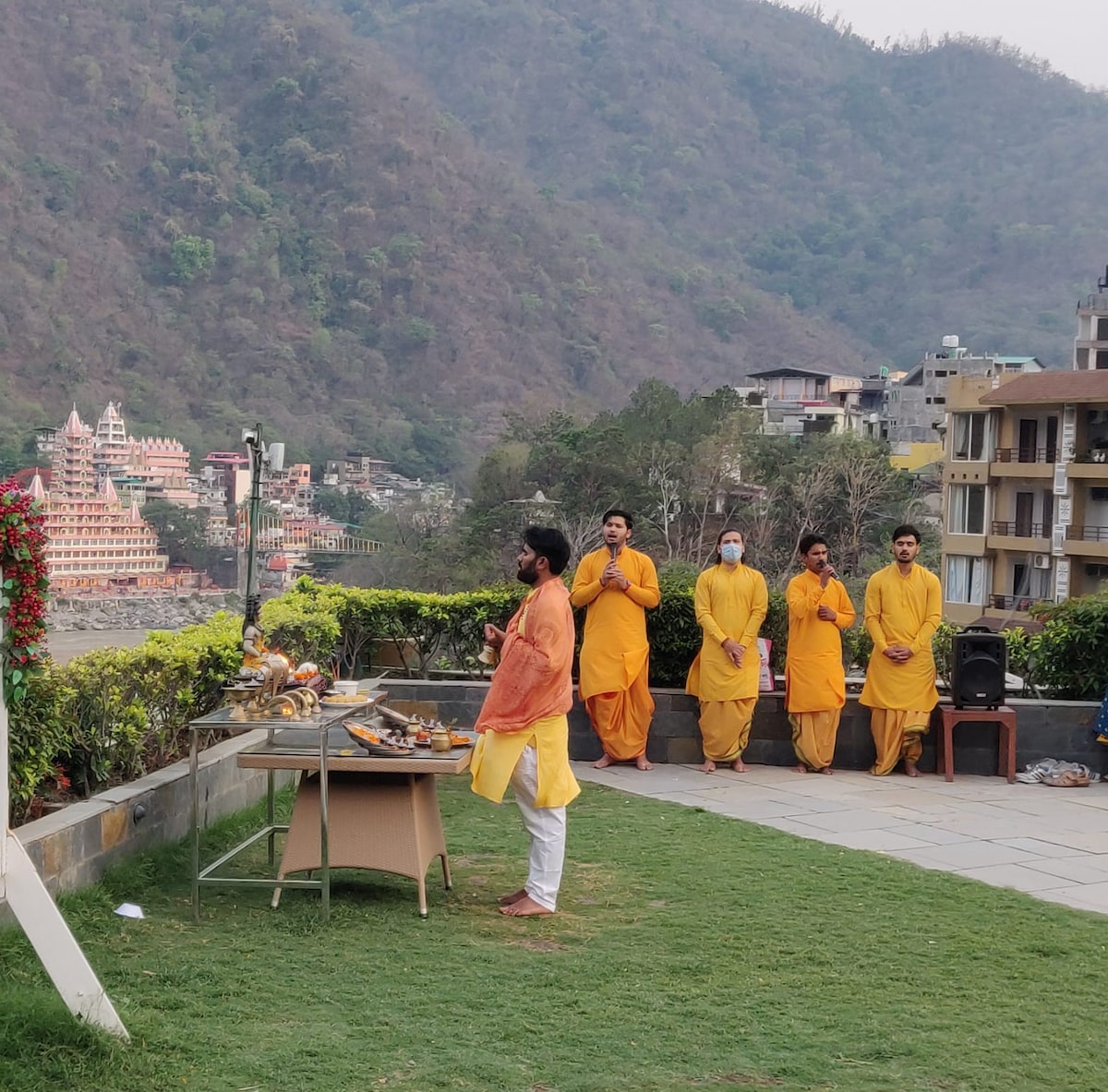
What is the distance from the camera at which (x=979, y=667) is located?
8977mm

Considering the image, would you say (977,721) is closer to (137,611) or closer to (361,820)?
(361,820)

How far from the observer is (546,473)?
4441 cm

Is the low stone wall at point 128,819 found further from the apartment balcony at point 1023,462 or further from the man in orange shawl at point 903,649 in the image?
the apartment balcony at point 1023,462

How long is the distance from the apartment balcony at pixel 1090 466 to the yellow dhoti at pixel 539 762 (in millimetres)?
30353

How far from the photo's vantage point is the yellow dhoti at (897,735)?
9.13 m

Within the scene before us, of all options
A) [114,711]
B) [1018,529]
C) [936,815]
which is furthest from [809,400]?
[114,711]

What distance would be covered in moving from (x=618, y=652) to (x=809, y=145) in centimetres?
11154

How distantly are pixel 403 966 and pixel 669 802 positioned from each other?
3.41 meters

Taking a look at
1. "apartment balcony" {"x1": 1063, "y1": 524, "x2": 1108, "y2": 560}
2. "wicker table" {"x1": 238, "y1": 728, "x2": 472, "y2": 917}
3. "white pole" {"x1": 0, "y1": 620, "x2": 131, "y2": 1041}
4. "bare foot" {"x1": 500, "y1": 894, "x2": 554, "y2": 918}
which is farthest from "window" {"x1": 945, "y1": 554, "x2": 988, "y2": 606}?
"white pole" {"x1": 0, "y1": 620, "x2": 131, "y2": 1041}

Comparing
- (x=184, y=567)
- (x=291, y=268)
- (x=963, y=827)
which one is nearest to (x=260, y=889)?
(x=963, y=827)

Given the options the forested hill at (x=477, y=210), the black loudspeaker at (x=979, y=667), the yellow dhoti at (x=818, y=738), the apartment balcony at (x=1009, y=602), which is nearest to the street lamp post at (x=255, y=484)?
the yellow dhoti at (x=818, y=738)

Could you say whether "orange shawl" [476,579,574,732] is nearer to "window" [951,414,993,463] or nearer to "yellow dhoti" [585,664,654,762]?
"yellow dhoti" [585,664,654,762]

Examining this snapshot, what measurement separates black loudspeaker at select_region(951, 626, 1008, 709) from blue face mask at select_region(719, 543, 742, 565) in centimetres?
139

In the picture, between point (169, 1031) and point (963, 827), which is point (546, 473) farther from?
point (169, 1031)
